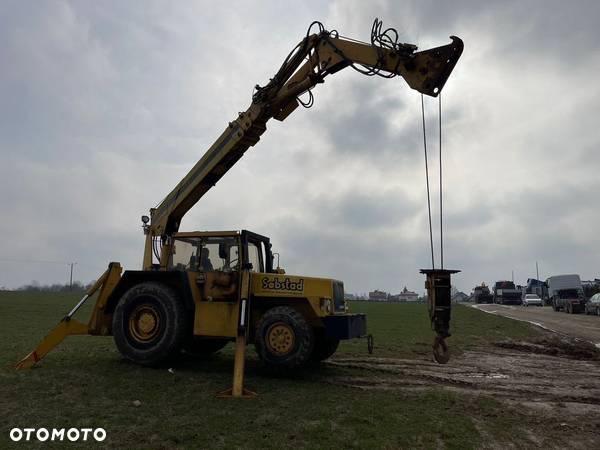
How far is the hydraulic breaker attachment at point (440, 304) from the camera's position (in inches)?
279

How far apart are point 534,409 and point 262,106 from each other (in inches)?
284

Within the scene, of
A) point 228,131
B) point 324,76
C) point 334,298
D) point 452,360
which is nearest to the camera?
point 334,298

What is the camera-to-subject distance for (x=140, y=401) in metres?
6.76

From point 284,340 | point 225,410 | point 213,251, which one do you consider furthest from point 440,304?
point 213,251

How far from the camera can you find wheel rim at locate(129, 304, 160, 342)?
9.20m

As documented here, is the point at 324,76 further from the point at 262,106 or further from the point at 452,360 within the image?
the point at 452,360

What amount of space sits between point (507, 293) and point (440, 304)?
54369 mm

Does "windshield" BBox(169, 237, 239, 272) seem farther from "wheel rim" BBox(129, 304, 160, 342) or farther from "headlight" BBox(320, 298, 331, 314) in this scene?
"headlight" BBox(320, 298, 331, 314)

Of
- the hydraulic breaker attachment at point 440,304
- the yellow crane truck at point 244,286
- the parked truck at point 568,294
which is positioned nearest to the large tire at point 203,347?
the yellow crane truck at point 244,286

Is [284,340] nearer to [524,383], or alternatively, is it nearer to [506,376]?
[524,383]

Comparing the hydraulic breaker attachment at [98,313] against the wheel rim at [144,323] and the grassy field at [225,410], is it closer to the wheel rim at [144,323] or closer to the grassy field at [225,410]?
the grassy field at [225,410]

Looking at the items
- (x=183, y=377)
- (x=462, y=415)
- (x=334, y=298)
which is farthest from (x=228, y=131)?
(x=462, y=415)

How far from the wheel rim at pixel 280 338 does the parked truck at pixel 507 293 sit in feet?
178

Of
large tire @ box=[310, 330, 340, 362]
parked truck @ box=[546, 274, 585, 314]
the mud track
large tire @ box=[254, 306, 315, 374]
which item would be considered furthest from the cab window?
parked truck @ box=[546, 274, 585, 314]
